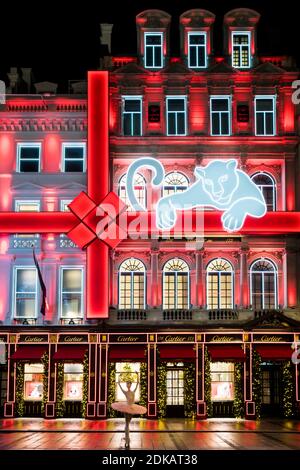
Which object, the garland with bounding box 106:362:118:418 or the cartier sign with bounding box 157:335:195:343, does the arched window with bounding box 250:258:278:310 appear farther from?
→ the garland with bounding box 106:362:118:418

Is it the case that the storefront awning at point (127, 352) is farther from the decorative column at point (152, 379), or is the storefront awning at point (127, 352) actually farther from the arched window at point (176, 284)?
the arched window at point (176, 284)

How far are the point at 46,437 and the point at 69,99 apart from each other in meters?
17.8

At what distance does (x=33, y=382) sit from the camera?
3969 cm

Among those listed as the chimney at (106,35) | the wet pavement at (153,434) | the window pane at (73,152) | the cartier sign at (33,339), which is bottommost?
the wet pavement at (153,434)

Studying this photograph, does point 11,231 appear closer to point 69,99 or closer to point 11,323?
point 11,323

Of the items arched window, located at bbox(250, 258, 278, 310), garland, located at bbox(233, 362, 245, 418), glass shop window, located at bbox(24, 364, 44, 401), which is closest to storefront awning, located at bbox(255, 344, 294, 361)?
garland, located at bbox(233, 362, 245, 418)

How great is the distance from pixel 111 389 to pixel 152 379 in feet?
6.49

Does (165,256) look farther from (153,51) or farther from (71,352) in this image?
(153,51)

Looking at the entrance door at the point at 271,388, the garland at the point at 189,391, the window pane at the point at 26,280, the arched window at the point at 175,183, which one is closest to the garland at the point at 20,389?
the window pane at the point at 26,280

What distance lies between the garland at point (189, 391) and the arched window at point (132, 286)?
3745mm

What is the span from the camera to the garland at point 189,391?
3903cm

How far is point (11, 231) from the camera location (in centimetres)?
3972

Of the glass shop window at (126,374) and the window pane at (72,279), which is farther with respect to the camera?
the window pane at (72,279)
